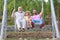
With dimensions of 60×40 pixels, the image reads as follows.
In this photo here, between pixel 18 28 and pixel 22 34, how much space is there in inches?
22.0

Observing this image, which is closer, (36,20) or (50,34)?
(50,34)

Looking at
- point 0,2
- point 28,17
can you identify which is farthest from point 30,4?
point 28,17

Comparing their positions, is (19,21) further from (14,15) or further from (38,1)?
(38,1)

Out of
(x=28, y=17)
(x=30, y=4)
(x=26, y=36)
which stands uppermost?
(x=30, y=4)

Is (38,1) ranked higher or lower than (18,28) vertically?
higher

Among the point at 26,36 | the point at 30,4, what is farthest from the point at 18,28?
the point at 30,4

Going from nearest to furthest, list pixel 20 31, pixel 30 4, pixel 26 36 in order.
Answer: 1. pixel 26 36
2. pixel 20 31
3. pixel 30 4

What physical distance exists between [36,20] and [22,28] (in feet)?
2.72

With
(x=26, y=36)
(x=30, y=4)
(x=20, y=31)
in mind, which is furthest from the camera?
(x=30, y=4)

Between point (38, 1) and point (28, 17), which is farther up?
point (38, 1)

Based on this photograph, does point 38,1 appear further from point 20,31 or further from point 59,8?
point 20,31

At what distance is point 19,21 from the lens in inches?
320

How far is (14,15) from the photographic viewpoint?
27.0 ft

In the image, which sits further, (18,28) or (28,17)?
(28,17)
